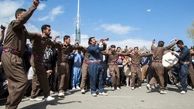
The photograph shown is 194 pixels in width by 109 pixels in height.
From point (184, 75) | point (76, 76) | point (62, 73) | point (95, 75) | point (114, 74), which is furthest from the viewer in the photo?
point (114, 74)

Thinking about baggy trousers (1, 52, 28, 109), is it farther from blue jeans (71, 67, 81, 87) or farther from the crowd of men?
blue jeans (71, 67, 81, 87)

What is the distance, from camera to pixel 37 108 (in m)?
9.68

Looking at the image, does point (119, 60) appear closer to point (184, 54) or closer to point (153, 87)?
point (153, 87)

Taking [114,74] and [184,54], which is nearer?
[184,54]

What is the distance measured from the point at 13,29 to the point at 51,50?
506 centimetres

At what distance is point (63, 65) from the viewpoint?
43.5ft

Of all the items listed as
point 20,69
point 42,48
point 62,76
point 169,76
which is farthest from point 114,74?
point 20,69

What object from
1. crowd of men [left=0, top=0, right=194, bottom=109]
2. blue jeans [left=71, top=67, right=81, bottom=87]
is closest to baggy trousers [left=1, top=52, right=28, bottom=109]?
crowd of men [left=0, top=0, right=194, bottom=109]

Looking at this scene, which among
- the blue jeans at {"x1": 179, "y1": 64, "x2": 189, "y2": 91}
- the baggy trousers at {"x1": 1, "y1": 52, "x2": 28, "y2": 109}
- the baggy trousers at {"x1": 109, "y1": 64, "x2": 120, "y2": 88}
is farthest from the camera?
the baggy trousers at {"x1": 109, "y1": 64, "x2": 120, "y2": 88}

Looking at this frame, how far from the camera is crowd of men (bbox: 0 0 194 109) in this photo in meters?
8.51

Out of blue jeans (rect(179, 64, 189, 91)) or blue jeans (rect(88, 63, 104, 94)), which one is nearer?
blue jeans (rect(88, 63, 104, 94))

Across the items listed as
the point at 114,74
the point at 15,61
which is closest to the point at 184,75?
the point at 114,74

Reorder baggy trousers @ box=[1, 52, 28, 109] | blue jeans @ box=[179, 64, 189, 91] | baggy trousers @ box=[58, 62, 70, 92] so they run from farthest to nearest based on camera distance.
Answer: blue jeans @ box=[179, 64, 189, 91]
baggy trousers @ box=[58, 62, 70, 92]
baggy trousers @ box=[1, 52, 28, 109]

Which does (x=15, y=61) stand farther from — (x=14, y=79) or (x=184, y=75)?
(x=184, y=75)
